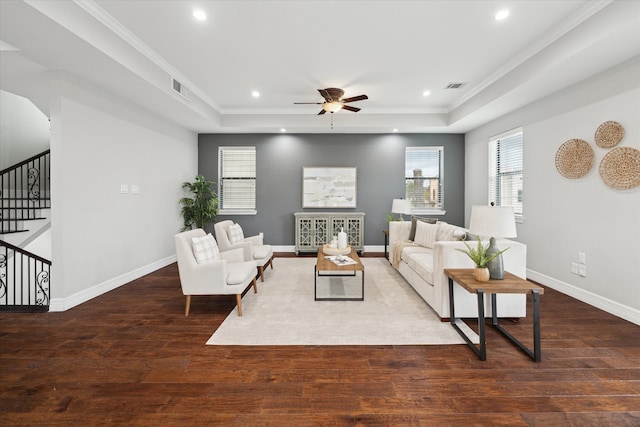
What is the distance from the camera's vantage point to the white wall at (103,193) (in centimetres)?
312

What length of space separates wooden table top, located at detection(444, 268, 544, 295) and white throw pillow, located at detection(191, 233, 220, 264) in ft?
8.44

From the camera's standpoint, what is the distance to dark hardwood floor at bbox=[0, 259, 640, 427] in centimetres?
162

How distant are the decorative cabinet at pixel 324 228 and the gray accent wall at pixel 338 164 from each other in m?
0.34

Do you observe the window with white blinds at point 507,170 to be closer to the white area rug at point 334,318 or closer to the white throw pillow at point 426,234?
the white throw pillow at point 426,234

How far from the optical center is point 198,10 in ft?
8.46

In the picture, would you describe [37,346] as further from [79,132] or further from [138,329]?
[79,132]

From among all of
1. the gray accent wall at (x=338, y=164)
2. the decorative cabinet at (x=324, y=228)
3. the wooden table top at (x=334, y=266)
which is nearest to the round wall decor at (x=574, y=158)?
the gray accent wall at (x=338, y=164)

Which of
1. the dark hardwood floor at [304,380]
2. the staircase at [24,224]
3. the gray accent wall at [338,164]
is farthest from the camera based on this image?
the gray accent wall at [338,164]

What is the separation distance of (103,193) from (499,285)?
467cm

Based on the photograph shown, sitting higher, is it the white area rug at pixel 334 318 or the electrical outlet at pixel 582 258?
the electrical outlet at pixel 582 258

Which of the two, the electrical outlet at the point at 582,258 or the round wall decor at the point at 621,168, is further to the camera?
the electrical outlet at the point at 582,258

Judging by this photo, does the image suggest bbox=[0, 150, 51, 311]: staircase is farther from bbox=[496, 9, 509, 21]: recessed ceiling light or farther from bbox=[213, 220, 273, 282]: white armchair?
bbox=[496, 9, 509, 21]: recessed ceiling light

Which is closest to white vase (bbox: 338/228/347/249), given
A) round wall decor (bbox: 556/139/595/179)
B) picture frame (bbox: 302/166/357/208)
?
picture frame (bbox: 302/166/357/208)

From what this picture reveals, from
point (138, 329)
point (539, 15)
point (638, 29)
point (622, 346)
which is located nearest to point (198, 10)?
point (138, 329)
